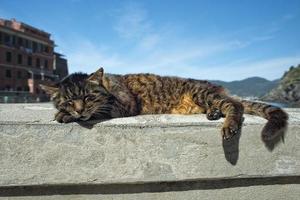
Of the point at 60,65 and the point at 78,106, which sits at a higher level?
the point at 60,65

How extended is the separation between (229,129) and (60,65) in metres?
63.2

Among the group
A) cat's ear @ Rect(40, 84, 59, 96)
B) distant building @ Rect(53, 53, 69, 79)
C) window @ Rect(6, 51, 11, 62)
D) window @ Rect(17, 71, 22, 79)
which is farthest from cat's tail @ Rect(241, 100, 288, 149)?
distant building @ Rect(53, 53, 69, 79)

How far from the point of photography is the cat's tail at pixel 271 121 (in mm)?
2099

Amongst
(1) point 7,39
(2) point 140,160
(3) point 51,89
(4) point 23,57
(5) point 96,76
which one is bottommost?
(2) point 140,160

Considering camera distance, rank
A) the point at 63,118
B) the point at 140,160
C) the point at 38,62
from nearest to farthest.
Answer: the point at 140,160 < the point at 63,118 < the point at 38,62

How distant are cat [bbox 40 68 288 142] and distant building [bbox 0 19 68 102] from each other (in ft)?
130

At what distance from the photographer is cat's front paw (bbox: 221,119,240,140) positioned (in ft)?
6.81

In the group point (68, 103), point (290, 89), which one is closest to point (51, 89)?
point (68, 103)

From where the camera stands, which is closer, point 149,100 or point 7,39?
point 149,100

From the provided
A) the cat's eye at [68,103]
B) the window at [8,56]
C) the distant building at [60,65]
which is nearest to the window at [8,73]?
the window at [8,56]

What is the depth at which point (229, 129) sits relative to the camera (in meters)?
2.07

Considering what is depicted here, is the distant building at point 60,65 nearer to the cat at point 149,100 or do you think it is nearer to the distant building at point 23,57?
the distant building at point 23,57

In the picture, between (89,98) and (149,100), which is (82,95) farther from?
(149,100)

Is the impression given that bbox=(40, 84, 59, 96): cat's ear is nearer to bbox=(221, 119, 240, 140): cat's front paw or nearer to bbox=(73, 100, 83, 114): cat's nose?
bbox=(73, 100, 83, 114): cat's nose
